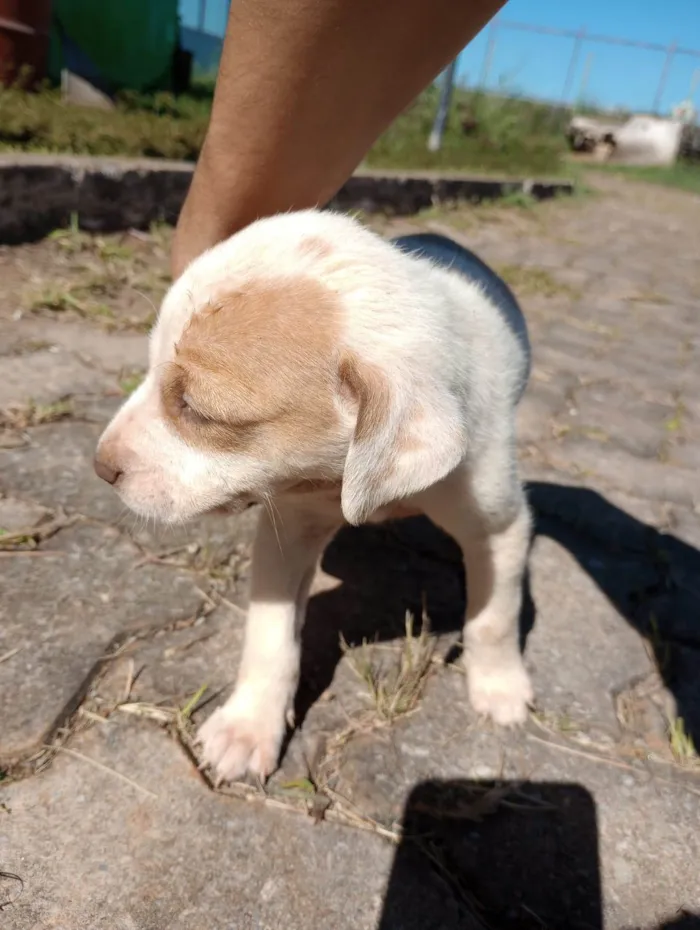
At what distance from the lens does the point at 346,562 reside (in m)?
2.52

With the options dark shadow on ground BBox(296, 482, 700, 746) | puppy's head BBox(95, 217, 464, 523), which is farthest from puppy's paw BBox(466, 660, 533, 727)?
puppy's head BBox(95, 217, 464, 523)

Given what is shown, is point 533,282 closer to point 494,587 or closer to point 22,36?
point 494,587

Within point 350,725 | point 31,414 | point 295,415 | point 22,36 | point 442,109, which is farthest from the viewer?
point 442,109

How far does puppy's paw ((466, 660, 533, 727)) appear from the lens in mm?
1973

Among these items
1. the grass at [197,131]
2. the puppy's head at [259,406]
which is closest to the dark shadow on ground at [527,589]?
the puppy's head at [259,406]

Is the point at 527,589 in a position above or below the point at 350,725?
above

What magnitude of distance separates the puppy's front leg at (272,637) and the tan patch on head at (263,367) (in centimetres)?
29

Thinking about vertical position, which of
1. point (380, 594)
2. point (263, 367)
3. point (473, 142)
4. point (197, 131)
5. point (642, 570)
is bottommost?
point (380, 594)

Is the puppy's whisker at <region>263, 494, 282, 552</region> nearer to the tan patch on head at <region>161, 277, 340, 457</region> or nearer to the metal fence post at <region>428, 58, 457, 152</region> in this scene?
the tan patch on head at <region>161, 277, 340, 457</region>

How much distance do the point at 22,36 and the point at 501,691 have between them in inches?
263

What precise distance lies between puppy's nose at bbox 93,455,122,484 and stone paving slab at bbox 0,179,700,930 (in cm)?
52

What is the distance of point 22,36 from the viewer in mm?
6371

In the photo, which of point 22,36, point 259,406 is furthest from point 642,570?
point 22,36

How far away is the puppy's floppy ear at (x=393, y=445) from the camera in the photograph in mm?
1476
